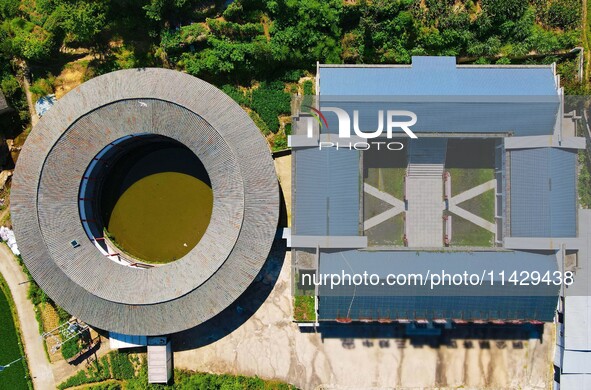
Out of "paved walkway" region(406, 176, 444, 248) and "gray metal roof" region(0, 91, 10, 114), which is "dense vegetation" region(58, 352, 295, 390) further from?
"gray metal roof" region(0, 91, 10, 114)

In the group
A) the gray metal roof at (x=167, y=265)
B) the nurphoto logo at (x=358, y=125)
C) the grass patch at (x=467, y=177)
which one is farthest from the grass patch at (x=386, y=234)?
the gray metal roof at (x=167, y=265)

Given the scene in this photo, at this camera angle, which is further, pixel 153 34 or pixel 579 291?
pixel 153 34

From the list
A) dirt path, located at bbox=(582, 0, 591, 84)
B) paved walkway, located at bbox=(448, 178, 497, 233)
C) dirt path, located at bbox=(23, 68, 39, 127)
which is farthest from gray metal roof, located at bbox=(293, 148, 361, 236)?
dirt path, located at bbox=(23, 68, 39, 127)

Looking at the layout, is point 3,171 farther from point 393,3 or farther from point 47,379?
point 393,3

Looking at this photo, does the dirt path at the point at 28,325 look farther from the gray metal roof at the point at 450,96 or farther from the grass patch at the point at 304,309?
the gray metal roof at the point at 450,96

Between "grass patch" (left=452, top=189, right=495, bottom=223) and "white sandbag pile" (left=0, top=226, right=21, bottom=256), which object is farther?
"white sandbag pile" (left=0, top=226, right=21, bottom=256)

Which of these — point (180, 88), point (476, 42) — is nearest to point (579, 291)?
point (476, 42)
